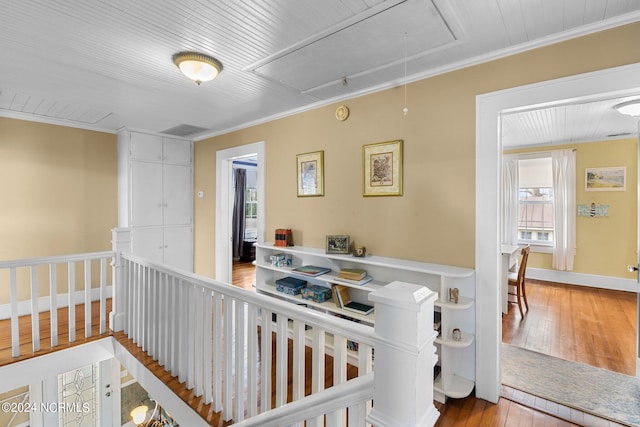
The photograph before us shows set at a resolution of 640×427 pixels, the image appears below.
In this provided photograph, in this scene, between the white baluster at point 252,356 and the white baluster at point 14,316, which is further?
the white baluster at point 14,316

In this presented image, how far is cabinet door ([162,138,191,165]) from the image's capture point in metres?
4.51

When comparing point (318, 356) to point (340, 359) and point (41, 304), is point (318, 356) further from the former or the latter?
point (41, 304)

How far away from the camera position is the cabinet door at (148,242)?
4.16 meters

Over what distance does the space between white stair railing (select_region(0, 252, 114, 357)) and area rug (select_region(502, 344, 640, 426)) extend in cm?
377

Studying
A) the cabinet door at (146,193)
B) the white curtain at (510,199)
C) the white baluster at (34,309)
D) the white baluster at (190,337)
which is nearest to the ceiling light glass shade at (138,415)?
the white baluster at (34,309)

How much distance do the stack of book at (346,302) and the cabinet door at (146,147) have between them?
3.38 meters

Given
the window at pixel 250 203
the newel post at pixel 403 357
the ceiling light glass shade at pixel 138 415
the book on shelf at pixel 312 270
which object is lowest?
the ceiling light glass shade at pixel 138 415

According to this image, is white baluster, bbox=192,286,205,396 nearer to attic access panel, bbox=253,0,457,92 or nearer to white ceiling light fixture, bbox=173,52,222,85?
white ceiling light fixture, bbox=173,52,222,85

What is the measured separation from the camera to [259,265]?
11.2 ft

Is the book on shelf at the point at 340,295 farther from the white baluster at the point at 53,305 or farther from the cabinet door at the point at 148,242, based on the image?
the cabinet door at the point at 148,242

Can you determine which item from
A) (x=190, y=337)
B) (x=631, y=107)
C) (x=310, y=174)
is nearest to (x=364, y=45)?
(x=310, y=174)

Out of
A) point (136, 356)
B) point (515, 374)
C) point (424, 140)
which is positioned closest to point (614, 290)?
point (515, 374)

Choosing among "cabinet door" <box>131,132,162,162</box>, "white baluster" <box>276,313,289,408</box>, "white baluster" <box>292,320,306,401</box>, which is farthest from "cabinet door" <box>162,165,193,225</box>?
"white baluster" <box>292,320,306,401</box>

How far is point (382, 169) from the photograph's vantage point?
2736 millimetres
